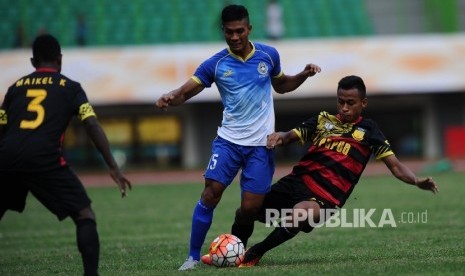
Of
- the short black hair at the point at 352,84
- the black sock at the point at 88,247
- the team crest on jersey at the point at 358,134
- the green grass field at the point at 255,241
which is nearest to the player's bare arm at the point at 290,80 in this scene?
the short black hair at the point at 352,84

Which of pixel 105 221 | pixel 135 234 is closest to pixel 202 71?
pixel 135 234

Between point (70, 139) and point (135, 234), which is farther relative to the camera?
point (70, 139)

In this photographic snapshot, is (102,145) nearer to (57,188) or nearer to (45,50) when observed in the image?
(57,188)

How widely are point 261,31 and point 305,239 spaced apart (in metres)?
22.6

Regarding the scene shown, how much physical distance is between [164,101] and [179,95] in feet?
0.75

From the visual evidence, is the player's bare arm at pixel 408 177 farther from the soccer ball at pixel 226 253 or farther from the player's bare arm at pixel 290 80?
the soccer ball at pixel 226 253

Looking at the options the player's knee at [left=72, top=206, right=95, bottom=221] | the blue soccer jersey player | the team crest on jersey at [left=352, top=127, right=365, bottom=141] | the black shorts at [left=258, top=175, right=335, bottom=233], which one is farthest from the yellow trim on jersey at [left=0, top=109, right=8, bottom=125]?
the team crest on jersey at [left=352, top=127, right=365, bottom=141]

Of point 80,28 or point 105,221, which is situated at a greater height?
point 80,28

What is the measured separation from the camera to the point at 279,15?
32.1 metres

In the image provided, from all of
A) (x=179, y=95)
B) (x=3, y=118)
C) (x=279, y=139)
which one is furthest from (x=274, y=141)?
(x=3, y=118)

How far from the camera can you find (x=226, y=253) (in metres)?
8.66

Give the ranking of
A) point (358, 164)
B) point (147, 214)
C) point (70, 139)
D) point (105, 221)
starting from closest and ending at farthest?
point (358, 164) < point (105, 221) < point (147, 214) < point (70, 139)

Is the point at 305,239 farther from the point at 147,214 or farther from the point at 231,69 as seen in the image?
the point at 147,214

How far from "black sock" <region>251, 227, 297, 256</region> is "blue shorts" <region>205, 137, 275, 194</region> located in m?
0.41
